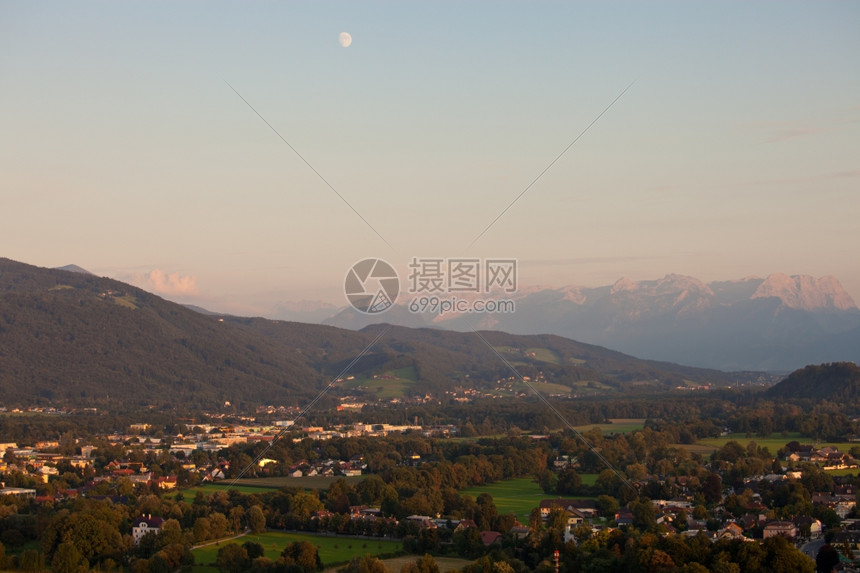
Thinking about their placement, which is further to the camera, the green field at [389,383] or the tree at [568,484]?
the green field at [389,383]

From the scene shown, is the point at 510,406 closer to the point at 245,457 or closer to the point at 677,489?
the point at 245,457

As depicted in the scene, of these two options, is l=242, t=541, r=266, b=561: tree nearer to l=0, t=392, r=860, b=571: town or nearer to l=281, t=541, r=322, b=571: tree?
l=0, t=392, r=860, b=571: town

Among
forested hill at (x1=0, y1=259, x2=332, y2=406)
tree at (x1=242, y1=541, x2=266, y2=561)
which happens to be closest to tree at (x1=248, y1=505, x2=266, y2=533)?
tree at (x1=242, y1=541, x2=266, y2=561)

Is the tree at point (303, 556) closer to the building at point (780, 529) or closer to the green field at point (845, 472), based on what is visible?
the building at point (780, 529)

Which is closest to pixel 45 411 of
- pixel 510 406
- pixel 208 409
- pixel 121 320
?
pixel 208 409

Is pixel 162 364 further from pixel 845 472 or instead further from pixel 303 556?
pixel 303 556

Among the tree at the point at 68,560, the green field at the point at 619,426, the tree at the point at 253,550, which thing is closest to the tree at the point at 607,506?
the tree at the point at 253,550

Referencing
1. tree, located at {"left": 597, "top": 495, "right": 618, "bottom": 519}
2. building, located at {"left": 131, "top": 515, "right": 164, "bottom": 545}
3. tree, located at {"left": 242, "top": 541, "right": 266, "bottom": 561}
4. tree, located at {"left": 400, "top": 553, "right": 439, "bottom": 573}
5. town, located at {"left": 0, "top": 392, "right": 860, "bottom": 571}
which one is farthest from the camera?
tree, located at {"left": 597, "top": 495, "right": 618, "bottom": 519}

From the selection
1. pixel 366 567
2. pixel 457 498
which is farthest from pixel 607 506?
pixel 366 567
